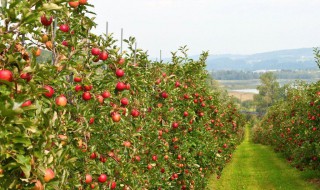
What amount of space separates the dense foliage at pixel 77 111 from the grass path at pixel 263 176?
362 inches

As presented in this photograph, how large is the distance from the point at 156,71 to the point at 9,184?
6.94 m

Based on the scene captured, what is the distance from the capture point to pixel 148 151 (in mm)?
7973

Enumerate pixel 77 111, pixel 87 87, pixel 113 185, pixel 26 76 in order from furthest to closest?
pixel 113 185
pixel 87 87
pixel 77 111
pixel 26 76

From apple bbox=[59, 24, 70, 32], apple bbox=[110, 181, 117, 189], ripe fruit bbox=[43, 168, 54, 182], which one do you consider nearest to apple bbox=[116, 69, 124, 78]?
apple bbox=[59, 24, 70, 32]

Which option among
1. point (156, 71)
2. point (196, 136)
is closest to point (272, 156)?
point (196, 136)

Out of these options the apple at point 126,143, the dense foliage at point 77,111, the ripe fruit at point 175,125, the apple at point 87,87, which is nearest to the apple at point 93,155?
the dense foliage at point 77,111

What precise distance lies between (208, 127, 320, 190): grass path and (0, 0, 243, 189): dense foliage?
9202mm

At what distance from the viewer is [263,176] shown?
858 inches

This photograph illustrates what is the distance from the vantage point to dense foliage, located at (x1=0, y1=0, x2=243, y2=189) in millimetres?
2518

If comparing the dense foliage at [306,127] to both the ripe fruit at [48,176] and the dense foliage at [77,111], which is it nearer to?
the dense foliage at [77,111]

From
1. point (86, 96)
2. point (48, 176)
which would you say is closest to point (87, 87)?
point (86, 96)

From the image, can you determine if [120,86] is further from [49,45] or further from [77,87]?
[49,45]

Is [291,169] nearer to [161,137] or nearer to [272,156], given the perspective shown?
[272,156]

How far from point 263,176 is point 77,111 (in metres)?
19.5
